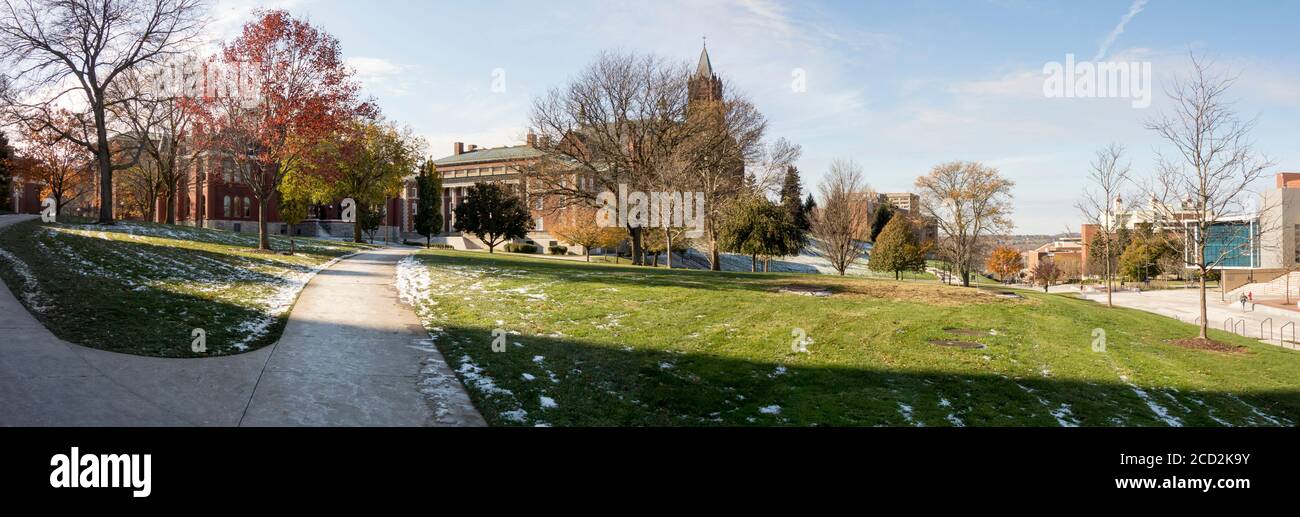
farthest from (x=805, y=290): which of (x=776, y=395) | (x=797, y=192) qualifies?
(x=797, y=192)

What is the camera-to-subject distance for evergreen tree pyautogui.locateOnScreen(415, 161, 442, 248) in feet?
199

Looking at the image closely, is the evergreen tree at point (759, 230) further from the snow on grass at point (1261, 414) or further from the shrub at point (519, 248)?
the snow on grass at point (1261, 414)

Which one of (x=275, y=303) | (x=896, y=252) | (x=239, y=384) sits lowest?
(x=239, y=384)

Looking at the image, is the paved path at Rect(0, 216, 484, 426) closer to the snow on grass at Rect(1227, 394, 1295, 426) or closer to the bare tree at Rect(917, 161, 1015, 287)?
the snow on grass at Rect(1227, 394, 1295, 426)

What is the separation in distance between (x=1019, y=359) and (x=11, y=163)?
229ft

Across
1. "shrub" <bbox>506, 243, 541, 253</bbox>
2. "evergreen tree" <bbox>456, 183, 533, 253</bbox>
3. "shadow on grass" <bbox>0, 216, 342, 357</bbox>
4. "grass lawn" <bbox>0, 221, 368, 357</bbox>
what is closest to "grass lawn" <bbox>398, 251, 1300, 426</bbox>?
"grass lawn" <bbox>0, 221, 368, 357</bbox>

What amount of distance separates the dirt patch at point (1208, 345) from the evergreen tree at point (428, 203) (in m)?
55.6

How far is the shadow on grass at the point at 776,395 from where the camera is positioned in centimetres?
856

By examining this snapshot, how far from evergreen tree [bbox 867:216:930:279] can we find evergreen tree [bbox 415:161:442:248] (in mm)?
41391

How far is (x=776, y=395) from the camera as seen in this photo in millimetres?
9602

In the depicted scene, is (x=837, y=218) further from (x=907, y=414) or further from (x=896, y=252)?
(x=907, y=414)

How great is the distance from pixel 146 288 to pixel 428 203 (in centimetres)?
4892
